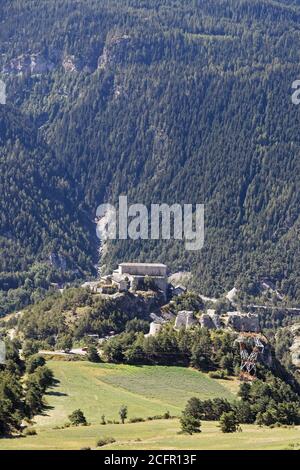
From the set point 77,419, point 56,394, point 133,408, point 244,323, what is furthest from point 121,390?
point 244,323

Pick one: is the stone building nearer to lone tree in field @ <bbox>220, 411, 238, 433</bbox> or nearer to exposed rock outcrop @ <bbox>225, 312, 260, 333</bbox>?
exposed rock outcrop @ <bbox>225, 312, 260, 333</bbox>

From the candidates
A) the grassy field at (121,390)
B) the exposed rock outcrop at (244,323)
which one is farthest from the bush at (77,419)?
the exposed rock outcrop at (244,323)

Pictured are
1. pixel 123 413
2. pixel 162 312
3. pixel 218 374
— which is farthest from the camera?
pixel 162 312

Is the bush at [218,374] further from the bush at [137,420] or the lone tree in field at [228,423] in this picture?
the lone tree in field at [228,423]

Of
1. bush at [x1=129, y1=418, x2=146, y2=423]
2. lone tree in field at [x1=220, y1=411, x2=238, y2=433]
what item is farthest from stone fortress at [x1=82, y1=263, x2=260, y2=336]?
lone tree in field at [x1=220, y1=411, x2=238, y2=433]

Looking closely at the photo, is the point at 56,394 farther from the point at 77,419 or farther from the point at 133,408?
the point at 77,419
